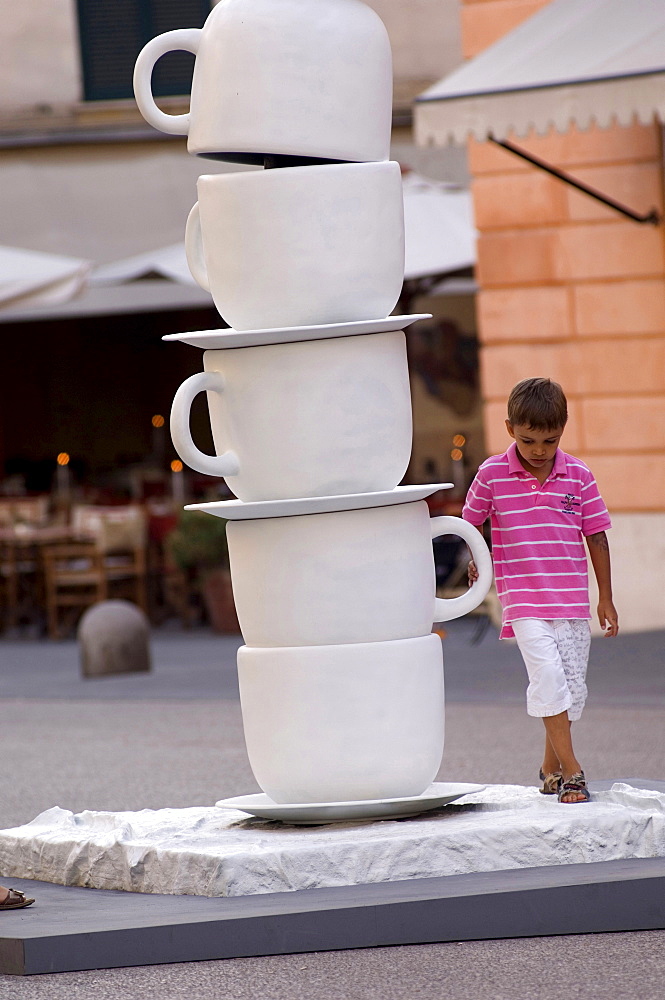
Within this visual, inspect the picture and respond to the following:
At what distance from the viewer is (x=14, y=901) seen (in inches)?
219

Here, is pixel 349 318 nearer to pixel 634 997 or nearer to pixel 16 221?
pixel 634 997

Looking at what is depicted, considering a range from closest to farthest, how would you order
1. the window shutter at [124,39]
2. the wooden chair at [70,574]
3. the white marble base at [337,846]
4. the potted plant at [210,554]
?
the white marble base at [337,846]
the potted plant at [210,554]
the wooden chair at [70,574]
the window shutter at [124,39]

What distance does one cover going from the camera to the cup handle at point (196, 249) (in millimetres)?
6254

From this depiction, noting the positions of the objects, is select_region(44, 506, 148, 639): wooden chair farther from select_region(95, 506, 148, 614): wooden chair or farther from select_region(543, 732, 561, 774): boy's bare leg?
select_region(543, 732, 561, 774): boy's bare leg

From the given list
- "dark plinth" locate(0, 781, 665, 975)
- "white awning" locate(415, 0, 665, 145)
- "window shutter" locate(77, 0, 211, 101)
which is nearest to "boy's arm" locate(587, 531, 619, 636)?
"dark plinth" locate(0, 781, 665, 975)

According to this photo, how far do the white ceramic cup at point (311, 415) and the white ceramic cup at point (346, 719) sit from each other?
541 millimetres

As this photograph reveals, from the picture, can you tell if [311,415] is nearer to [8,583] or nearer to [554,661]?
[554,661]

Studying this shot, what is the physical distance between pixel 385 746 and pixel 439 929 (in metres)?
0.85

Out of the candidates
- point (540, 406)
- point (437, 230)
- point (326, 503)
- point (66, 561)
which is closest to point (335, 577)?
point (326, 503)

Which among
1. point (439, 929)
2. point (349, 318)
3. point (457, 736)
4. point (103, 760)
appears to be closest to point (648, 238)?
point (457, 736)

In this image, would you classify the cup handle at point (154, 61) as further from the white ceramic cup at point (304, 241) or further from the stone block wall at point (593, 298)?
the stone block wall at point (593, 298)

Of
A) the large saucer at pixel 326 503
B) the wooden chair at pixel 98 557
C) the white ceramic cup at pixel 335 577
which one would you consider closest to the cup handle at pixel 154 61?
the large saucer at pixel 326 503

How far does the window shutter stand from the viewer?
76.2 ft

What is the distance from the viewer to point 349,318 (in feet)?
19.9
